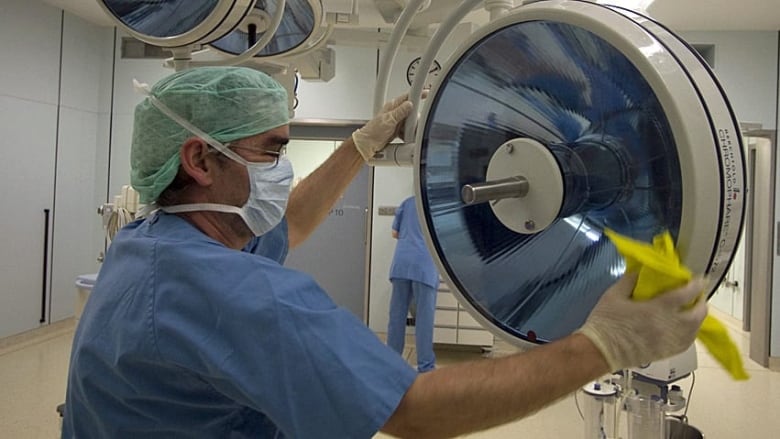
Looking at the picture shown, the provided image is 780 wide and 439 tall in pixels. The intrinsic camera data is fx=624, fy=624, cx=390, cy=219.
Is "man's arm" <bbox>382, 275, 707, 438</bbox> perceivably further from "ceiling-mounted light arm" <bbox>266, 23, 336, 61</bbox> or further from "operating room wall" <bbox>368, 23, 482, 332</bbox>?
"operating room wall" <bbox>368, 23, 482, 332</bbox>

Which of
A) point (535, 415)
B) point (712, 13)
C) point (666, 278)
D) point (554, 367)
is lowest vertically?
point (535, 415)

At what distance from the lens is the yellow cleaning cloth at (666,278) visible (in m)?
0.59

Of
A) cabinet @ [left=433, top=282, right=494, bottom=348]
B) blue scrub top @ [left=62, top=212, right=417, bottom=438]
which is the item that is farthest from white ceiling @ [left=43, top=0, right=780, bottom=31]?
blue scrub top @ [left=62, top=212, right=417, bottom=438]

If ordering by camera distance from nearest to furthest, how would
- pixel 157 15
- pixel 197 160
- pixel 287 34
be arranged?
1. pixel 197 160
2. pixel 157 15
3. pixel 287 34

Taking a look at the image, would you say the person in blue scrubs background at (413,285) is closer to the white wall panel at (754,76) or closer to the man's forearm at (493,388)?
the white wall panel at (754,76)

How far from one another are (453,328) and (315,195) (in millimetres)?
3042

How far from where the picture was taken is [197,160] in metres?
0.95

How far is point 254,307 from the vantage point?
0.73m

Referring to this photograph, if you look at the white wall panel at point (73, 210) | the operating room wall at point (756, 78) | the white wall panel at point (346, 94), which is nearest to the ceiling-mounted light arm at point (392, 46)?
the white wall panel at point (346, 94)

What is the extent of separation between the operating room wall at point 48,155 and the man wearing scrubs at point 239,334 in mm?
3710

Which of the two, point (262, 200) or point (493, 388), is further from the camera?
point (262, 200)

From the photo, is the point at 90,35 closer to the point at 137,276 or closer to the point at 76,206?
the point at 76,206

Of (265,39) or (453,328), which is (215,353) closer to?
(265,39)

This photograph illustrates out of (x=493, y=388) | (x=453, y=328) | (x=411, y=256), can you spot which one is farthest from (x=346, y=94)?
(x=493, y=388)
